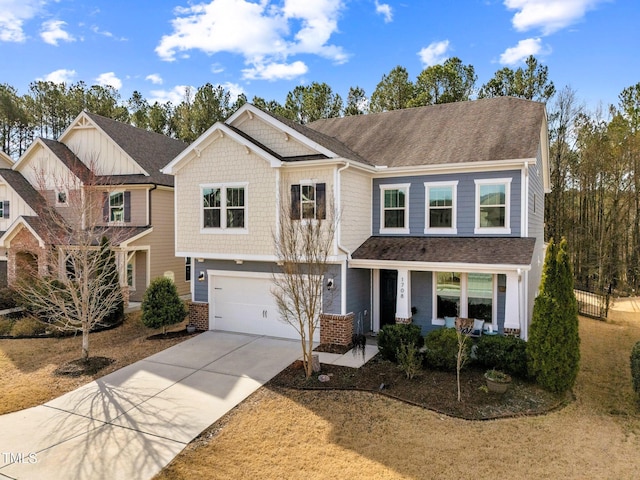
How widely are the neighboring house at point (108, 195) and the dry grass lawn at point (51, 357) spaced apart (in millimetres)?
4216

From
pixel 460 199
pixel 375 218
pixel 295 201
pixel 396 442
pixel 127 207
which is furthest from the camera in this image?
pixel 127 207

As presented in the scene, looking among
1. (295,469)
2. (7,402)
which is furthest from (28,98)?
(295,469)

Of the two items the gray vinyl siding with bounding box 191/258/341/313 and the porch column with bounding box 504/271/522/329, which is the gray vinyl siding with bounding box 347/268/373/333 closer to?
the gray vinyl siding with bounding box 191/258/341/313

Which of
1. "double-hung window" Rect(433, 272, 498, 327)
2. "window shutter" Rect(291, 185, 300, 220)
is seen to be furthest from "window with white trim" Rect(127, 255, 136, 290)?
"double-hung window" Rect(433, 272, 498, 327)

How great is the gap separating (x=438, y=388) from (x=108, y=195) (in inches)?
672

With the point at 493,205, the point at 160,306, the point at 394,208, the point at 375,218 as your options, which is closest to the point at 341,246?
the point at 375,218

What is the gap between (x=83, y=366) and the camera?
1152cm

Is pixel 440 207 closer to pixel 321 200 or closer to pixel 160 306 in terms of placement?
pixel 321 200

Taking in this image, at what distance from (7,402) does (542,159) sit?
19.0 meters

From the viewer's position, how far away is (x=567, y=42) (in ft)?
54.9

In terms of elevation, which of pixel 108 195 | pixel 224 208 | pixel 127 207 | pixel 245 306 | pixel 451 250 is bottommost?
pixel 245 306

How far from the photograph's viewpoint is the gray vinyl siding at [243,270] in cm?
1308

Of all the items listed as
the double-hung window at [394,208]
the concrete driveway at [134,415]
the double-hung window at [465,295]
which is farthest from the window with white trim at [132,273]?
the double-hung window at [465,295]

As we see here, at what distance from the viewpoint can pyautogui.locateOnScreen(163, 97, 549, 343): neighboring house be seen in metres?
12.7
